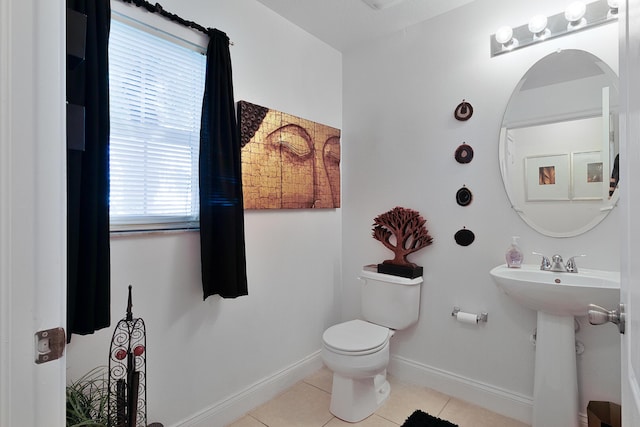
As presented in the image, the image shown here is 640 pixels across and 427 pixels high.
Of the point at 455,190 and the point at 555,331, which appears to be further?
the point at 455,190

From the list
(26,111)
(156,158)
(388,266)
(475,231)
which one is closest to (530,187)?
(475,231)

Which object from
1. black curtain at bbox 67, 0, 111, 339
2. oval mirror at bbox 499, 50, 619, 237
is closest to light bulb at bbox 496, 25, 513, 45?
oval mirror at bbox 499, 50, 619, 237

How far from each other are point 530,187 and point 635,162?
1.37 m

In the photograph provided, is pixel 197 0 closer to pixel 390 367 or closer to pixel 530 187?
pixel 530 187

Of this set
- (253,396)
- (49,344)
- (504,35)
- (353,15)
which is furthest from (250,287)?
(504,35)

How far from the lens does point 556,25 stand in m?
1.78

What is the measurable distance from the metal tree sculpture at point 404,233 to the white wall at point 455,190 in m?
0.07

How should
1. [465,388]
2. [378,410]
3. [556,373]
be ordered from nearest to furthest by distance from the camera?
[556,373] → [378,410] → [465,388]

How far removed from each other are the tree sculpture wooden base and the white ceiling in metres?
1.29

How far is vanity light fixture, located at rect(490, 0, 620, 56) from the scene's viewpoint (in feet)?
5.41

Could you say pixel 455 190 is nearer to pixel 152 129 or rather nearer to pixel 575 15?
pixel 575 15

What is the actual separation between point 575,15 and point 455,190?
107cm

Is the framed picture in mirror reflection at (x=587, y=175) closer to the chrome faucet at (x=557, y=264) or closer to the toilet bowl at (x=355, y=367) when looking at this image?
the chrome faucet at (x=557, y=264)

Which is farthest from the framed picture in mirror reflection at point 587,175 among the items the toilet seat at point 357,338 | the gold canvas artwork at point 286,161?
the gold canvas artwork at point 286,161
